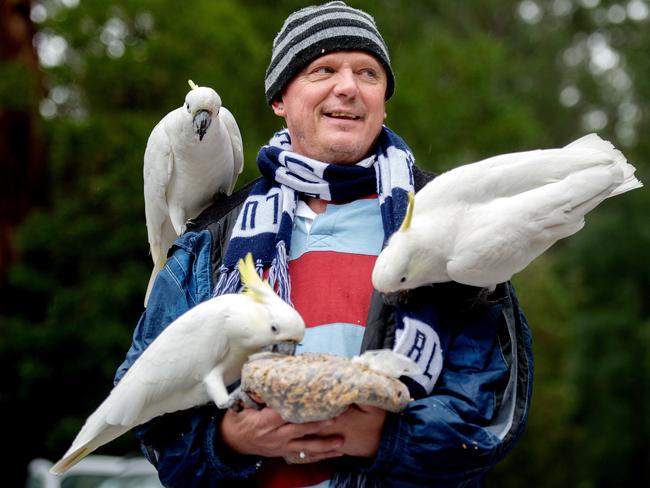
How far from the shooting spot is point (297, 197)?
8.75ft

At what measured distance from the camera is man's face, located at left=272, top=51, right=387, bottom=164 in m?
2.59

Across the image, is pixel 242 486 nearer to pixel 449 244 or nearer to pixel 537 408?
pixel 449 244

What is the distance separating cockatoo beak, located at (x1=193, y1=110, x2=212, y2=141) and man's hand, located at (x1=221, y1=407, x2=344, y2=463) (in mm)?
1174

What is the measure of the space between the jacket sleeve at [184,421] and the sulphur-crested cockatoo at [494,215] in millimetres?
548

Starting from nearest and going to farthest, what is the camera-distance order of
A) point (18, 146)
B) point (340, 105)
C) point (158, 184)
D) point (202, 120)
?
point (340, 105), point (202, 120), point (158, 184), point (18, 146)

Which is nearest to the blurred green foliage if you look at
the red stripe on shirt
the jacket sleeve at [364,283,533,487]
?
the red stripe on shirt

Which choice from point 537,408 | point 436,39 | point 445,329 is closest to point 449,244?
point 445,329

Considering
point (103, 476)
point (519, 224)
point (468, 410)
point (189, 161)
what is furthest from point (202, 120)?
point (103, 476)

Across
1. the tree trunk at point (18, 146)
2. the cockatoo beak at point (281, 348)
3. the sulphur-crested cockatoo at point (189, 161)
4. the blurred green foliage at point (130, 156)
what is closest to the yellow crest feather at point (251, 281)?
the cockatoo beak at point (281, 348)

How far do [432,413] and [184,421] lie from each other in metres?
0.64

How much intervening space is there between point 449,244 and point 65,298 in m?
5.95

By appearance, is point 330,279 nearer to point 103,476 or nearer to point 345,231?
point 345,231

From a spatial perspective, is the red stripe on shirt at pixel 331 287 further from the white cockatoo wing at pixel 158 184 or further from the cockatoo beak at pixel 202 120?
the white cockatoo wing at pixel 158 184

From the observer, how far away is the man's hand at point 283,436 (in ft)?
7.09
